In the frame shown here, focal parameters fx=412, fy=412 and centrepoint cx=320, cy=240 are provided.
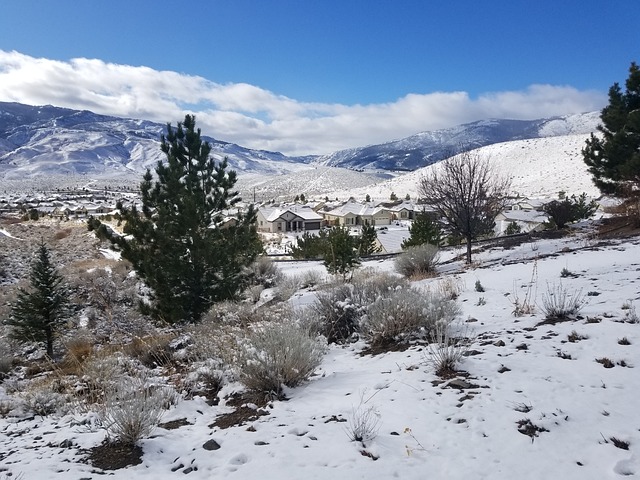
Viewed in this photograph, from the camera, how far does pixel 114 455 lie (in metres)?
3.28

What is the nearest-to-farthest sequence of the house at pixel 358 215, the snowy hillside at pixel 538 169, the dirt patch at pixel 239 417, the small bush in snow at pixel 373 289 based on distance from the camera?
1. the dirt patch at pixel 239 417
2. the small bush in snow at pixel 373 289
3. the house at pixel 358 215
4. the snowy hillside at pixel 538 169

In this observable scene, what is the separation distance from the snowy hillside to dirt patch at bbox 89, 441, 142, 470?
330 feet

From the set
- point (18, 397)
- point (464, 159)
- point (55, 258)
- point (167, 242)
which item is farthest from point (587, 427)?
point (55, 258)

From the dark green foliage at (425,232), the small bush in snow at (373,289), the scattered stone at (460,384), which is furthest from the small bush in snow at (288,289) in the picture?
the dark green foliage at (425,232)

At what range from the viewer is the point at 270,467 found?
9.68 ft

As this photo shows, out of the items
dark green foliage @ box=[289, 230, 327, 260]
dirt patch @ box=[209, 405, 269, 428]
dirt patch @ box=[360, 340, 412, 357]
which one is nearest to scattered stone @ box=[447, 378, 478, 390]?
dirt patch @ box=[360, 340, 412, 357]

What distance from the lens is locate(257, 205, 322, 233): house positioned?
67938mm

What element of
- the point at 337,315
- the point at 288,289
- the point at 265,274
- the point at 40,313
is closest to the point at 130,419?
the point at 337,315

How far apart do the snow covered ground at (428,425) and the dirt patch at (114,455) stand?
7 cm

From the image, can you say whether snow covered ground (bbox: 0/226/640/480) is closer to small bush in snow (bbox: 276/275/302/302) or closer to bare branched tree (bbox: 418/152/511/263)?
small bush in snow (bbox: 276/275/302/302)

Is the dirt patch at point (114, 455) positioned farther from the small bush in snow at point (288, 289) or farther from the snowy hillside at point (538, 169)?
the snowy hillside at point (538, 169)

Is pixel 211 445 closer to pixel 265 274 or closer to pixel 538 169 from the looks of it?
pixel 265 274

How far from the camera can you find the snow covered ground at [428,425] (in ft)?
9.28

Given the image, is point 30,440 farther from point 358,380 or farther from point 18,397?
point 358,380
